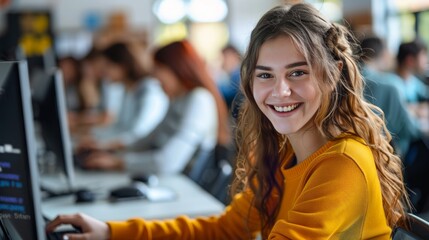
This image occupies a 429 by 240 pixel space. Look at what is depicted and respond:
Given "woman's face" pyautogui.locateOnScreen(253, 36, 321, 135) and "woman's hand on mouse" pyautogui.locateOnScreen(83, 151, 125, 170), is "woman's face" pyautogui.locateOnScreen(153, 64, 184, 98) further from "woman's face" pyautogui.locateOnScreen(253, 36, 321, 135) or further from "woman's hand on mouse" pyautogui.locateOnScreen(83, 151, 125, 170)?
"woman's face" pyautogui.locateOnScreen(253, 36, 321, 135)

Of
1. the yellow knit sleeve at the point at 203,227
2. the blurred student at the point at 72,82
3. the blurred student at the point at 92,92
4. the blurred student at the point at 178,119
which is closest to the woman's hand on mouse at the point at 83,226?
the yellow knit sleeve at the point at 203,227

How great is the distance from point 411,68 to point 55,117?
4021 mm

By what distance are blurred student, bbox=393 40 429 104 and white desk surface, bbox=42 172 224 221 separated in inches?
135

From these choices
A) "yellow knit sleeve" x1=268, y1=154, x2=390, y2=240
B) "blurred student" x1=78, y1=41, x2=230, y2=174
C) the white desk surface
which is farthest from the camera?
"blurred student" x1=78, y1=41, x2=230, y2=174

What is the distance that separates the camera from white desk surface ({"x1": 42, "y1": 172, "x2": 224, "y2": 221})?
2570 mm

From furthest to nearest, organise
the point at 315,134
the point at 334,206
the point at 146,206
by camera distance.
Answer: the point at 146,206
the point at 315,134
the point at 334,206

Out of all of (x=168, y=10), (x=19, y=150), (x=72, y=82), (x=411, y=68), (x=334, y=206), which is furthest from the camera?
(x=168, y=10)

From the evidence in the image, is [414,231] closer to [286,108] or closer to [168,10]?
[286,108]

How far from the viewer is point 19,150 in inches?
56.6

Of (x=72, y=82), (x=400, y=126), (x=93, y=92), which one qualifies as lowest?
(x=93, y=92)

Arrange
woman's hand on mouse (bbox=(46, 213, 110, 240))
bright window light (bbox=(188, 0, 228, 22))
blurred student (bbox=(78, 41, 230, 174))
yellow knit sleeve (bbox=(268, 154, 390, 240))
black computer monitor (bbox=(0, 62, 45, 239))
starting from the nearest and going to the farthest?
yellow knit sleeve (bbox=(268, 154, 390, 240))
black computer monitor (bbox=(0, 62, 45, 239))
woman's hand on mouse (bbox=(46, 213, 110, 240))
blurred student (bbox=(78, 41, 230, 174))
bright window light (bbox=(188, 0, 228, 22))

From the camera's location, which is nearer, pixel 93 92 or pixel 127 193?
pixel 127 193

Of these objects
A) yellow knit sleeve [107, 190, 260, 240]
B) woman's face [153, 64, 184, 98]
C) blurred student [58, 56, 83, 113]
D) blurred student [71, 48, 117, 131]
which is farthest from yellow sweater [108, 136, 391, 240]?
blurred student [58, 56, 83, 113]

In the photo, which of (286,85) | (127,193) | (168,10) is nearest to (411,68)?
(127,193)
